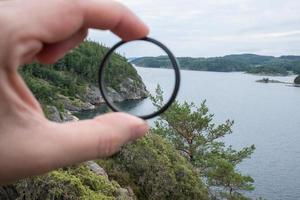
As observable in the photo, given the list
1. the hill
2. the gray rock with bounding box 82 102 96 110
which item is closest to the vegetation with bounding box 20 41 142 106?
the hill

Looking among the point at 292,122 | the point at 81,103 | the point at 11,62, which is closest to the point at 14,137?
the point at 11,62

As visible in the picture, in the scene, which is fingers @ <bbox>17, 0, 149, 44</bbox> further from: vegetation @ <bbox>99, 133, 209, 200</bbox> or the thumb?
vegetation @ <bbox>99, 133, 209, 200</bbox>

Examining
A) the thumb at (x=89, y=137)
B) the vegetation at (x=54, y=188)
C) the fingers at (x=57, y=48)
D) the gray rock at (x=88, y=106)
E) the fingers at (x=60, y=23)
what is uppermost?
the fingers at (x=60, y=23)

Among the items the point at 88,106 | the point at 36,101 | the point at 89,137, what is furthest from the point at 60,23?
the point at 88,106

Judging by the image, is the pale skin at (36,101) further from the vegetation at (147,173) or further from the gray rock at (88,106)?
the gray rock at (88,106)

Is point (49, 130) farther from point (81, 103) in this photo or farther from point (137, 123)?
point (81, 103)

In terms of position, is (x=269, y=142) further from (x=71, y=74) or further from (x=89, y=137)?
(x=71, y=74)

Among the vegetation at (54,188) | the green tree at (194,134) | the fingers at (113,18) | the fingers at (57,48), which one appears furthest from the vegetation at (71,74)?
the fingers at (113,18)
